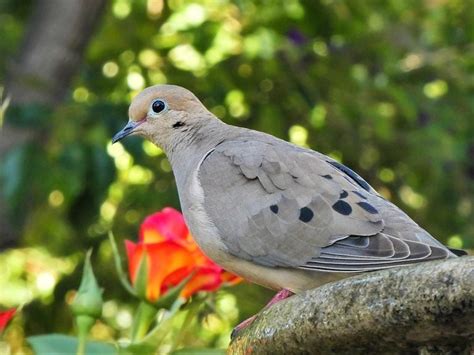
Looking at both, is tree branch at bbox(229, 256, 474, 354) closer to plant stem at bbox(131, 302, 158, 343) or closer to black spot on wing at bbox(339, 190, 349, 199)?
plant stem at bbox(131, 302, 158, 343)

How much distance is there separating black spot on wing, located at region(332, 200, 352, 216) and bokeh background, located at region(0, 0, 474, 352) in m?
1.50

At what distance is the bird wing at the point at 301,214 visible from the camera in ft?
7.68

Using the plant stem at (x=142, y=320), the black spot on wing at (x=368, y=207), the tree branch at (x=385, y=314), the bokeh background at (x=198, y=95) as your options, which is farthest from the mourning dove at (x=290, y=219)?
the bokeh background at (x=198, y=95)

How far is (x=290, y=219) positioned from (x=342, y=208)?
0.13 m

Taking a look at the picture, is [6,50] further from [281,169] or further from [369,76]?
[281,169]

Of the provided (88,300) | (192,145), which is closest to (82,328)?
(88,300)

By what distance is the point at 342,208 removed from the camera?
7.89ft

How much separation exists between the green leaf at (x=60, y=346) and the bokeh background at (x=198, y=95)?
1598mm

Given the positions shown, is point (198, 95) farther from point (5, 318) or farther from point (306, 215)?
point (5, 318)

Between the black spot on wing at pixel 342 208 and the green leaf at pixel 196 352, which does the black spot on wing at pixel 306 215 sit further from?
the green leaf at pixel 196 352

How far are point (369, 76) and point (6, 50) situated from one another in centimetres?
172

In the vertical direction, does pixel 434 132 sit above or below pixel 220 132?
below

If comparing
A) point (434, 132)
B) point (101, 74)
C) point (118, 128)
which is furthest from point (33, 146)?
point (434, 132)

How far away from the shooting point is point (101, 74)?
4746 millimetres
